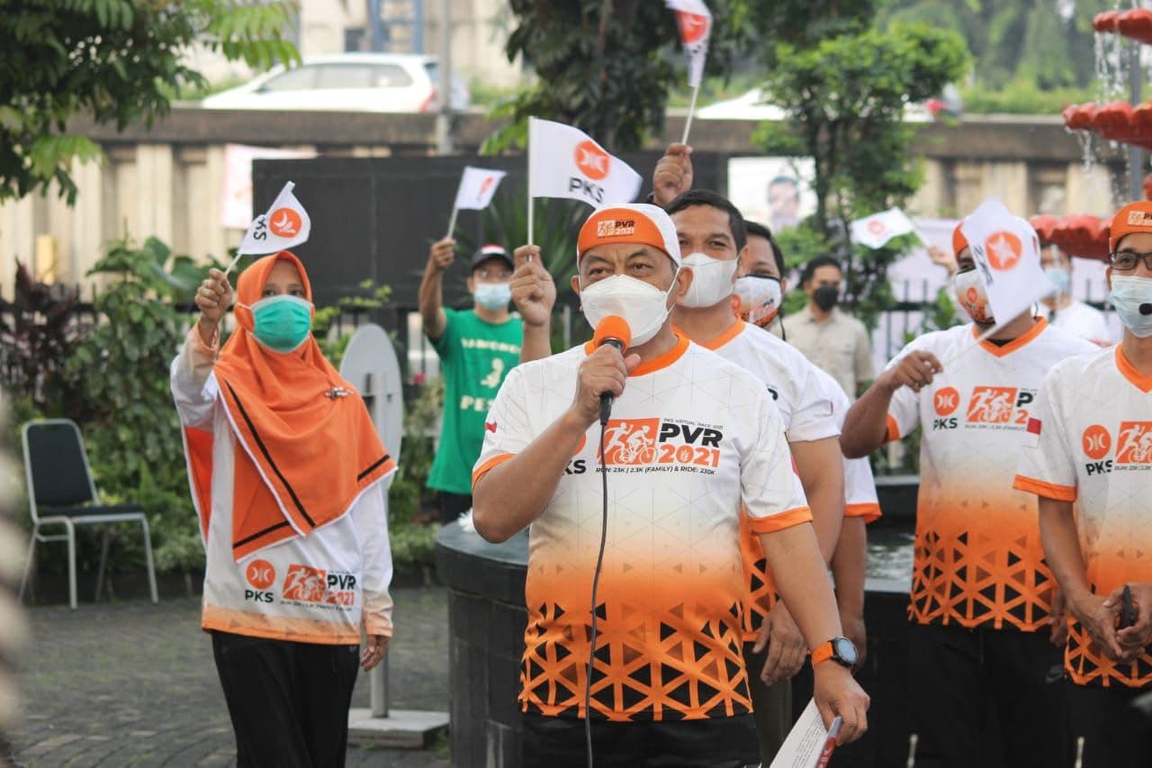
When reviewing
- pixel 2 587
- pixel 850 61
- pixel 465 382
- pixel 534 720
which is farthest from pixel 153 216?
pixel 2 587

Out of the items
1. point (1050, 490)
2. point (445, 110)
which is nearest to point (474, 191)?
point (1050, 490)

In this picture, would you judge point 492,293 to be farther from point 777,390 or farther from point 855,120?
point 855,120

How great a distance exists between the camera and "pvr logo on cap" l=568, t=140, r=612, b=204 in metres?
6.07

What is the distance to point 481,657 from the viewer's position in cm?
713

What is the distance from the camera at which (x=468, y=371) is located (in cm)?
958

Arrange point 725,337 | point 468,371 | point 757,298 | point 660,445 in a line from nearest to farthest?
point 660,445 < point 725,337 < point 757,298 < point 468,371

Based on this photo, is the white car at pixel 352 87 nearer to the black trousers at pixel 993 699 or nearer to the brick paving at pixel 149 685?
the brick paving at pixel 149 685

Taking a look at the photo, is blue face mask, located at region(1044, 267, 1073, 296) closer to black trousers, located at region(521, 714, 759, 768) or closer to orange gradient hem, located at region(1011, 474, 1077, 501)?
orange gradient hem, located at region(1011, 474, 1077, 501)

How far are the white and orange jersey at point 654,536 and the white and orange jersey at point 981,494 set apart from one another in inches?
74.4

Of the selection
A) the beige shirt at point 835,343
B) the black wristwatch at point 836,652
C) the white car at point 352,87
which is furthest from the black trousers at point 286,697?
the white car at point 352,87

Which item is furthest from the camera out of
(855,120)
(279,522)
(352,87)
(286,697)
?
(352,87)

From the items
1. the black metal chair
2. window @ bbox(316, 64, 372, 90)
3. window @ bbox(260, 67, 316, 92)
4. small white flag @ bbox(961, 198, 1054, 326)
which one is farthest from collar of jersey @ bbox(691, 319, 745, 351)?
window @ bbox(260, 67, 316, 92)

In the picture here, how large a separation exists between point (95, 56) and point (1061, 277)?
6.63 m

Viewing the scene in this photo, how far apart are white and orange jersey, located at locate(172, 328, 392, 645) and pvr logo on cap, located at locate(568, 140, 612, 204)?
1256 millimetres
